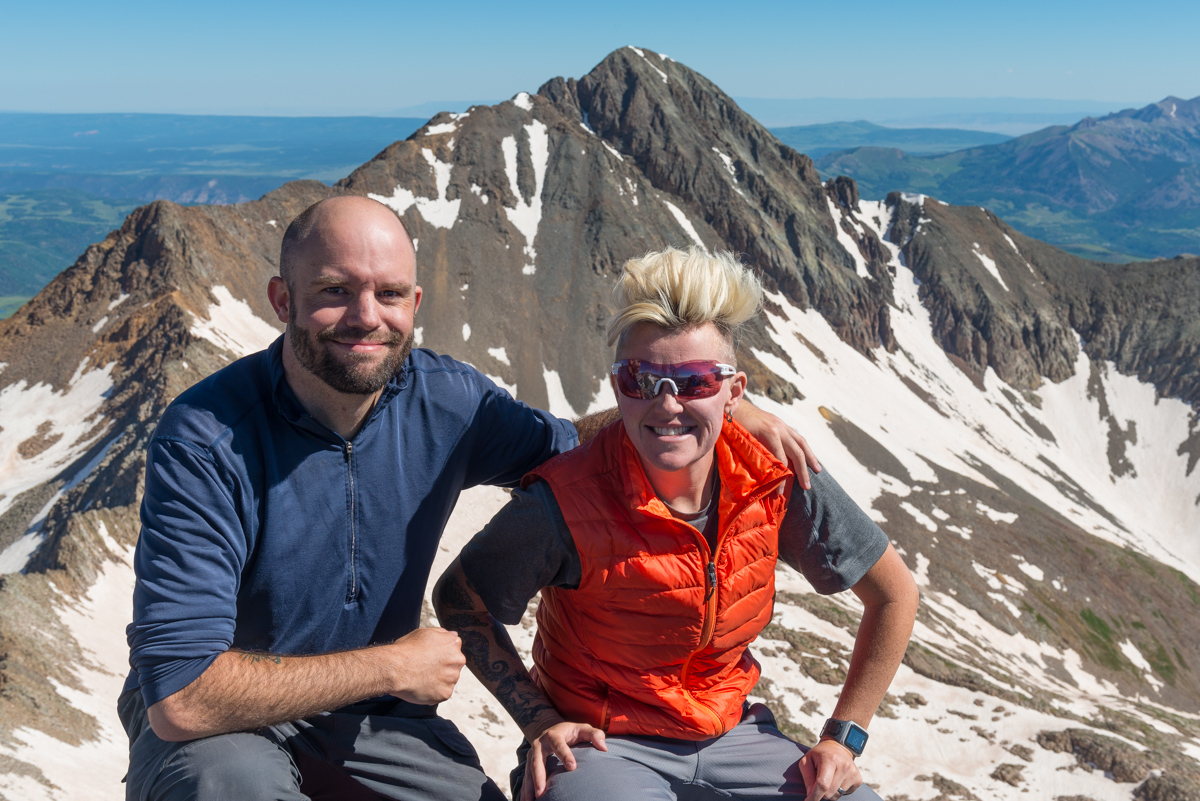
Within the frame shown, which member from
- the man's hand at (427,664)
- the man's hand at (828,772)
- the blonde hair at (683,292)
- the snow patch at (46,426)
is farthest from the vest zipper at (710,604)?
the snow patch at (46,426)

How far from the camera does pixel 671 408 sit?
5668 mm

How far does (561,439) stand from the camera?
7211 mm

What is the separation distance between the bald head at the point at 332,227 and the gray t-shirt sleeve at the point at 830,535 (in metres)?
3.63

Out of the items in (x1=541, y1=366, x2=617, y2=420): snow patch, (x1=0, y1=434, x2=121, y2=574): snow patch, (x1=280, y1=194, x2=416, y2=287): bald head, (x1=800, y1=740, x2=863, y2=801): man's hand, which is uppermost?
(x1=280, y1=194, x2=416, y2=287): bald head

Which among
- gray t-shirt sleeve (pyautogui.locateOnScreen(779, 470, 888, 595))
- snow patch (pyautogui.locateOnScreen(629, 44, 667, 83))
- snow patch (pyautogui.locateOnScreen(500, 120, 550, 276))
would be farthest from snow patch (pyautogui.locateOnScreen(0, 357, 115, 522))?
snow patch (pyautogui.locateOnScreen(629, 44, 667, 83))

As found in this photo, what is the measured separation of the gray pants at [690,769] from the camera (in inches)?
216

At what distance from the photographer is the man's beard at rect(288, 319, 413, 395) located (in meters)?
5.70

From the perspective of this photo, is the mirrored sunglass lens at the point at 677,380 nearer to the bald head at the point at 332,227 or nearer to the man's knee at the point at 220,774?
the bald head at the point at 332,227

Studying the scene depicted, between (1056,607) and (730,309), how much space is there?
8218 cm

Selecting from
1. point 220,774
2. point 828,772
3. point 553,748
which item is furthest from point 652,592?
point 220,774

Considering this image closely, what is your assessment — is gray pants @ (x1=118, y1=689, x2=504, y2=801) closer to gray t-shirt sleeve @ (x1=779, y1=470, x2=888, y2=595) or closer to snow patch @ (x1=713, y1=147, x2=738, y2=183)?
gray t-shirt sleeve @ (x1=779, y1=470, x2=888, y2=595)

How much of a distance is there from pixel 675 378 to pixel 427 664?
2766 mm

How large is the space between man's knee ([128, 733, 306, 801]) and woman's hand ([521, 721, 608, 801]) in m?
1.64

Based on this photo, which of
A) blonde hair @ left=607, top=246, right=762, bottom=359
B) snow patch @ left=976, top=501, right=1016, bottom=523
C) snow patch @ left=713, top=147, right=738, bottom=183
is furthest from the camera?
snow patch @ left=713, top=147, right=738, bottom=183
